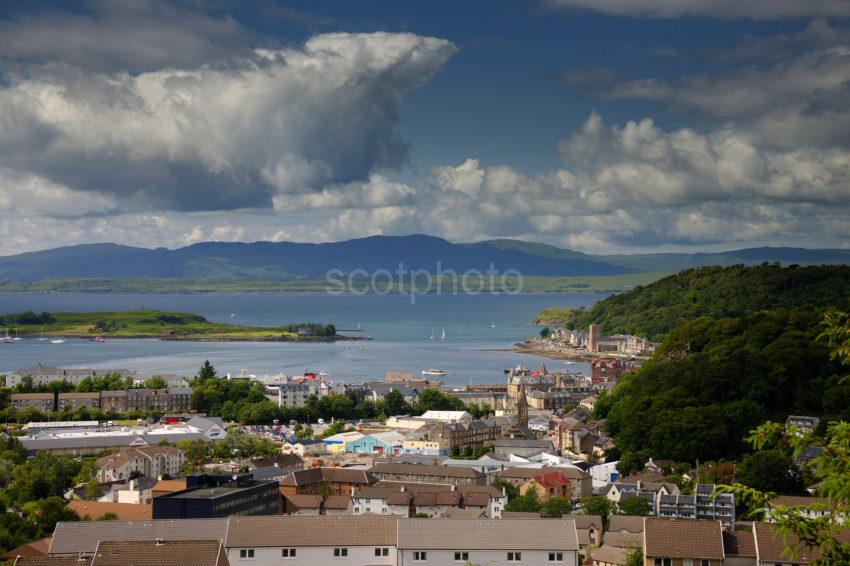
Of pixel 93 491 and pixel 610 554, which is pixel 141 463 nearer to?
pixel 93 491

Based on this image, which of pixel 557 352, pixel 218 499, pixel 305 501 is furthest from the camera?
pixel 557 352

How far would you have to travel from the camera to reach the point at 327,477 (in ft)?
77.3

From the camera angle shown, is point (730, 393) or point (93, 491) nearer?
point (93, 491)

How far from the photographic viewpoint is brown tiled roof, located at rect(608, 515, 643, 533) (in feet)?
57.6

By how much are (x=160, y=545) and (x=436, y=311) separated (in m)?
132

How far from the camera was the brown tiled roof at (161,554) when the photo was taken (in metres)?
10.3

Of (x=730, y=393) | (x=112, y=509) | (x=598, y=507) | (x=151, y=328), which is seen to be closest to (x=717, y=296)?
(x=730, y=393)

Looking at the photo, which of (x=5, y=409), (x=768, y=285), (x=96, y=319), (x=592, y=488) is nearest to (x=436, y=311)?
(x=96, y=319)

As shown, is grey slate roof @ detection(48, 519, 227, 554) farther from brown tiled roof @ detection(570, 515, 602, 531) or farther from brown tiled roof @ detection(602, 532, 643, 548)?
brown tiled roof @ detection(570, 515, 602, 531)

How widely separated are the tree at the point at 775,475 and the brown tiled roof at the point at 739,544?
7.36m

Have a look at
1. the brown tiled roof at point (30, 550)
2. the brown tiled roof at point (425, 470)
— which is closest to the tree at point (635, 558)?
the brown tiled roof at point (30, 550)

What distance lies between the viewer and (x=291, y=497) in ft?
67.6

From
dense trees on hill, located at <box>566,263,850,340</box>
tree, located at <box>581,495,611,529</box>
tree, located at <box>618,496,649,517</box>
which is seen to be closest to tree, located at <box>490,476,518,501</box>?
tree, located at <box>581,495,611,529</box>

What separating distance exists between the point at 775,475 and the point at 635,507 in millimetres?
3438
